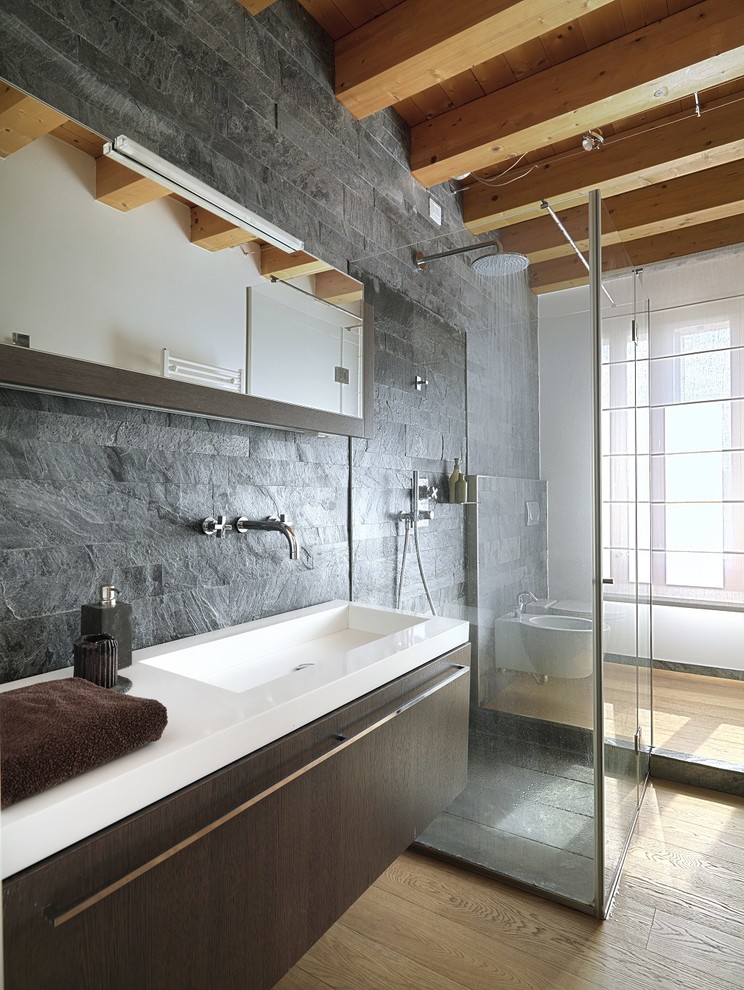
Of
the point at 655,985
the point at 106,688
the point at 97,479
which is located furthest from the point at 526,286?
the point at 655,985

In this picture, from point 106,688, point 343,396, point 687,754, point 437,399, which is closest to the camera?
point 106,688

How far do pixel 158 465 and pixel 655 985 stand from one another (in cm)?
193

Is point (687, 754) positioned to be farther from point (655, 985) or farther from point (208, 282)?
point (208, 282)

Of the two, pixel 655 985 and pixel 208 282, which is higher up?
pixel 208 282

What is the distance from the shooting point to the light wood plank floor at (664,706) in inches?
78.5

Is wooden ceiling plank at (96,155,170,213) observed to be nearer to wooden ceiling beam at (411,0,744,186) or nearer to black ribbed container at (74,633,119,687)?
black ribbed container at (74,633,119,687)

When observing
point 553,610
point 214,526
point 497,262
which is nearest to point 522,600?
point 553,610

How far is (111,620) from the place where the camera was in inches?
50.1

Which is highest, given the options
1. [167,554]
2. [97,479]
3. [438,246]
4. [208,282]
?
[438,246]

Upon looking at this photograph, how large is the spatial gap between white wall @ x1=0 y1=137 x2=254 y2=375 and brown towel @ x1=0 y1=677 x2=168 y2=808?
67cm

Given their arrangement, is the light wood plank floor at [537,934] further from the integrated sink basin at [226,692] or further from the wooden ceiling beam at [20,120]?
the wooden ceiling beam at [20,120]

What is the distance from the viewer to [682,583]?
149 inches

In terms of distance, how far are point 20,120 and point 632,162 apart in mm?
2497

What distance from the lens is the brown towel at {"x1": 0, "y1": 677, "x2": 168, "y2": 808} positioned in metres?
0.78
